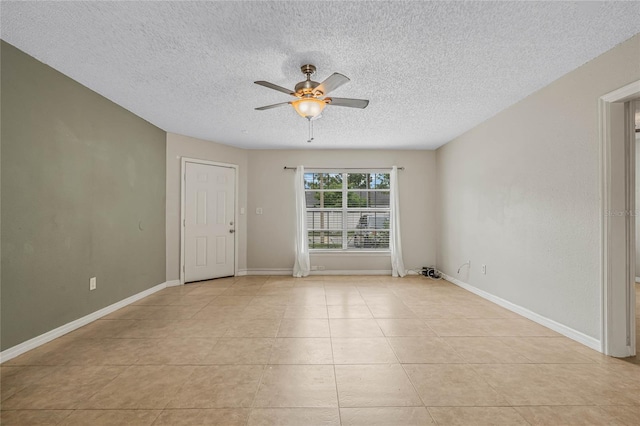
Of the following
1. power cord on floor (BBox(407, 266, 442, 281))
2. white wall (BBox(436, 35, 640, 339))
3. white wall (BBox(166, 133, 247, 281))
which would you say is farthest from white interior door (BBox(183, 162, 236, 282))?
white wall (BBox(436, 35, 640, 339))

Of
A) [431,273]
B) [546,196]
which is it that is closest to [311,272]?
[431,273]

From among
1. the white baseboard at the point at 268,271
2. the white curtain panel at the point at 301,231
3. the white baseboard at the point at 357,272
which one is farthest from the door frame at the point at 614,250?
the white baseboard at the point at 268,271

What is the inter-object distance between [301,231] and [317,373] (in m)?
3.42

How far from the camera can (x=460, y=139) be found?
4473 mm

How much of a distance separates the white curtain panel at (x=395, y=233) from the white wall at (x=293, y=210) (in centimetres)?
16

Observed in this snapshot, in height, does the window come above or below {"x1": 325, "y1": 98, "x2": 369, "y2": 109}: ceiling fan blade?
below

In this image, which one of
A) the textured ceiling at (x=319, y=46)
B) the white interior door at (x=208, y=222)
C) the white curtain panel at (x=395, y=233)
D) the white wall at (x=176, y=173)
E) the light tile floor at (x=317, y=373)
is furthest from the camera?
the white curtain panel at (x=395, y=233)

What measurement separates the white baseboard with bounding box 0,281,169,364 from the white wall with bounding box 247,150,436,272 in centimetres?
219

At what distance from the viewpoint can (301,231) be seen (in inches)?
209

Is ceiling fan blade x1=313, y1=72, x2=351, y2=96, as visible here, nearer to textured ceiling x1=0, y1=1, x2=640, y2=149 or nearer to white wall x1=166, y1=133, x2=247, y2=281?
textured ceiling x1=0, y1=1, x2=640, y2=149

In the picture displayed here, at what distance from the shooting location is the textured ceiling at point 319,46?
5.90ft

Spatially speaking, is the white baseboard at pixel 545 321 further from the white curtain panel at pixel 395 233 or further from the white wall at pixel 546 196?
the white curtain panel at pixel 395 233

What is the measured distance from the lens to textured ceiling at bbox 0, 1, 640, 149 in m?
1.80

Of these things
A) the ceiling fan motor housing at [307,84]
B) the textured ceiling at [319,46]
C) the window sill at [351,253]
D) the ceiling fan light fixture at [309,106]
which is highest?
the textured ceiling at [319,46]
